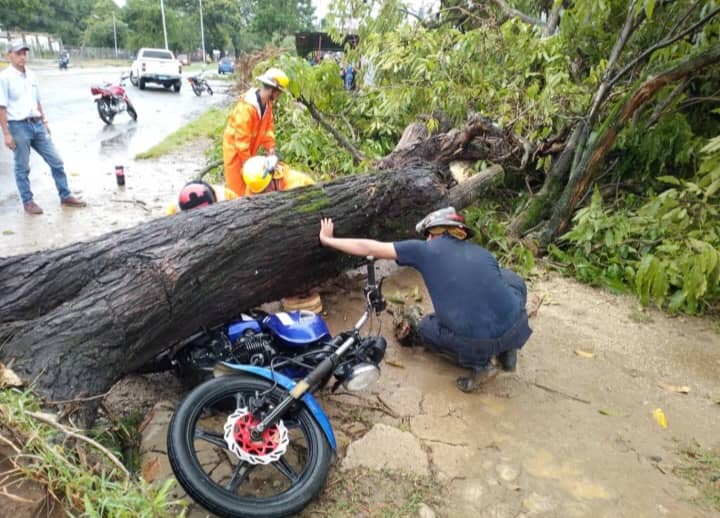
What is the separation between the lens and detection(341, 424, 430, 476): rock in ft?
7.98

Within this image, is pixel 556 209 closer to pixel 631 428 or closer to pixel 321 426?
pixel 631 428

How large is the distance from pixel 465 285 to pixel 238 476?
1529mm

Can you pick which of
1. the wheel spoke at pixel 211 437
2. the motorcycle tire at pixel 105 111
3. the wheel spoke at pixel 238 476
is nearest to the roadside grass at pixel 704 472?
the wheel spoke at pixel 238 476

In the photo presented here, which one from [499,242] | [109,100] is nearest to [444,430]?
[499,242]

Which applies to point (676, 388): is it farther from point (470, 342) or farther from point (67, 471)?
point (67, 471)

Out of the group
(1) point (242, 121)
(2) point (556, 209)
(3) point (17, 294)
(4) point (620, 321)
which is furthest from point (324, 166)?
(3) point (17, 294)

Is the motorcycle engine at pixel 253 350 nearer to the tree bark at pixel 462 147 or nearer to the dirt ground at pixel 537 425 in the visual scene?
the dirt ground at pixel 537 425

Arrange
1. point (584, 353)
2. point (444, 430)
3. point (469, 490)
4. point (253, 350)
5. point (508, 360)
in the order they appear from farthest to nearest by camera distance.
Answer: point (584, 353), point (508, 360), point (444, 430), point (253, 350), point (469, 490)

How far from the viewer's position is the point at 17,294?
7.65 feet

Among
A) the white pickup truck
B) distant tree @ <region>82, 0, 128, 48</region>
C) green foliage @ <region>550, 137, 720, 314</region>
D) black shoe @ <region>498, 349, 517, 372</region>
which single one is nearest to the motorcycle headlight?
black shoe @ <region>498, 349, 517, 372</region>

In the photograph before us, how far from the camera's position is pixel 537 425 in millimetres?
2830

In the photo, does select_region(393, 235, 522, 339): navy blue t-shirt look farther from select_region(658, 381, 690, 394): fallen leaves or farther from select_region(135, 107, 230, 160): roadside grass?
select_region(135, 107, 230, 160): roadside grass

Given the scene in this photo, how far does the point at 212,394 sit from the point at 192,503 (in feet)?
1.46

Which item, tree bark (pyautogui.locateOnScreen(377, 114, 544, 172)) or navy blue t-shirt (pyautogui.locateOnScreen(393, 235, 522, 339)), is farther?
tree bark (pyautogui.locateOnScreen(377, 114, 544, 172))
